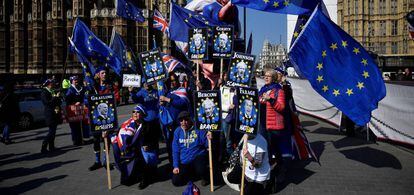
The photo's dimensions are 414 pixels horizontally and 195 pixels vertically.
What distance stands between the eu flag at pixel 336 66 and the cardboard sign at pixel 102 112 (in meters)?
3.24

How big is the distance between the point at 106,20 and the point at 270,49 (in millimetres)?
152748

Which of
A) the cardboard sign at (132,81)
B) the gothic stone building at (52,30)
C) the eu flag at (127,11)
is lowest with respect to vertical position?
the cardboard sign at (132,81)

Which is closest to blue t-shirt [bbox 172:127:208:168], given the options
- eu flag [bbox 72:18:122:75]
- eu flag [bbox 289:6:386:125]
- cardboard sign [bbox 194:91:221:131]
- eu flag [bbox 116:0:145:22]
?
cardboard sign [bbox 194:91:221:131]

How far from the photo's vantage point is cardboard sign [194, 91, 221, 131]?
18.8 feet

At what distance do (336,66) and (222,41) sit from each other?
2233 millimetres

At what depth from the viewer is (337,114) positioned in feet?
42.3

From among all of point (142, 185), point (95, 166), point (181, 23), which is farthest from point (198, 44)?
point (95, 166)

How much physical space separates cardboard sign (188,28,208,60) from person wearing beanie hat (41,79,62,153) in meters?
4.48

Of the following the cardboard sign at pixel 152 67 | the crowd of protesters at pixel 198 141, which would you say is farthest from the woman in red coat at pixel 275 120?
the cardboard sign at pixel 152 67

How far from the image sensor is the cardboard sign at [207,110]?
18.8 feet

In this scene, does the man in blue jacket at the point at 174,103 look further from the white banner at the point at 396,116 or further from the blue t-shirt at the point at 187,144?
the white banner at the point at 396,116

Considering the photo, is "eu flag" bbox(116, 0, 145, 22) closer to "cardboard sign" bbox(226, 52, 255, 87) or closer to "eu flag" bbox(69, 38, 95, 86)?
"eu flag" bbox(69, 38, 95, 86)

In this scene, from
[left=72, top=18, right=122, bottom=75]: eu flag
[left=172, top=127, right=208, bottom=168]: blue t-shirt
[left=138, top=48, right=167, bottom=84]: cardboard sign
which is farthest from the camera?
[left=72, top=18, right=122, bottom=75]: eu flag

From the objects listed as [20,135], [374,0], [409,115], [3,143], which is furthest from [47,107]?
[374,0]
